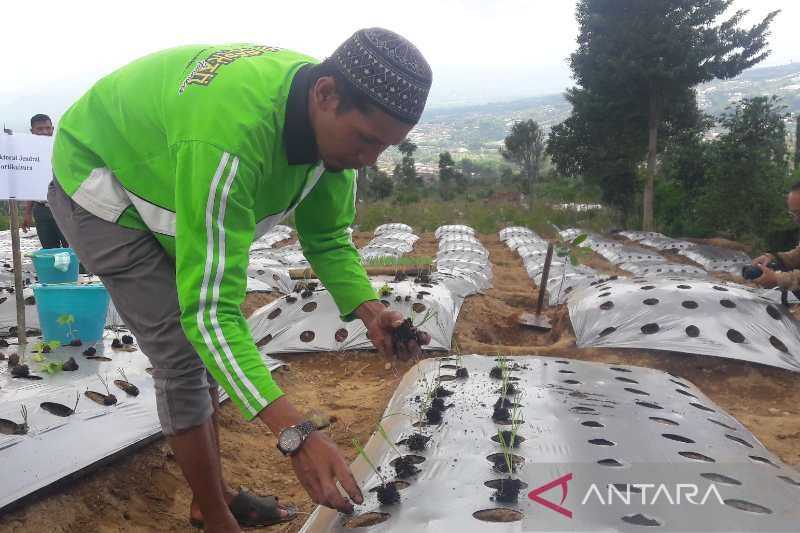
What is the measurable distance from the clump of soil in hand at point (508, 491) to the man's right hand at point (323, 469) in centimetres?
43

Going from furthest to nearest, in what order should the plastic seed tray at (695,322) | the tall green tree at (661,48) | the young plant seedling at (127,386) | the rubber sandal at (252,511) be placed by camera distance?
1. the tall green tree at (661,48)
2. the plastic seed tray at (695,322)
3. the young plant seedling at (127,386)
4. the rubber sandal at (252,511)

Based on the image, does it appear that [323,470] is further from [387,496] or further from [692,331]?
[692,331]

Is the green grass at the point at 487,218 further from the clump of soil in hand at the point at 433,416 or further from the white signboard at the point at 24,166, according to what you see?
the clump of soil in hand at the point at 433,416

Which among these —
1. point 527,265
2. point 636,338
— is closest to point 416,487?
point 636,338

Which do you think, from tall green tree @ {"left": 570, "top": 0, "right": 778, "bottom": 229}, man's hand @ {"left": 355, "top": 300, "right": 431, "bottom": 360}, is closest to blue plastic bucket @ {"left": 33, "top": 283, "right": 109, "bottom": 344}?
man's hand @ {"left": 355, "top": 300, "right": 431, "bottom": 360}

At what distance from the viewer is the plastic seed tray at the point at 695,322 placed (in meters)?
3.91

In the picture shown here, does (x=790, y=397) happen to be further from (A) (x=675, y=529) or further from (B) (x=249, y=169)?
(B) (x=249, y=169)

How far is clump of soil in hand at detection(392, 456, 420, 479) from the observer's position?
163 cm

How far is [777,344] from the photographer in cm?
400

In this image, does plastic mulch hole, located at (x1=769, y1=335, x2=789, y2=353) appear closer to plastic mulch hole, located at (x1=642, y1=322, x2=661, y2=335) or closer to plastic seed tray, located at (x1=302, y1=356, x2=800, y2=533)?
plastic mulch hole, located at (x1=642, y1=322, x2=661, y2=335)

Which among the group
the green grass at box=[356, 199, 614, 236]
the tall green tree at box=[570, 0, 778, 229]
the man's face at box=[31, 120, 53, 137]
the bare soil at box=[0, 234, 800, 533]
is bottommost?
the green grass at box=[356, 199, 614, 236]

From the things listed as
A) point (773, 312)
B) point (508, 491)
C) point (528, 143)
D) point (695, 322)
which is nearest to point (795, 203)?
point (773, 312)

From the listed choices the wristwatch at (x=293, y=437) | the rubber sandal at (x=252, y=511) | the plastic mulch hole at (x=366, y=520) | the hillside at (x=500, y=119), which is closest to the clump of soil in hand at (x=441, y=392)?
the rubber sandal at (x=252, y=511)

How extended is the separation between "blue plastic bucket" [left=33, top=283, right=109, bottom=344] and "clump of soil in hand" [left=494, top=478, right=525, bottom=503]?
1.93 meters
